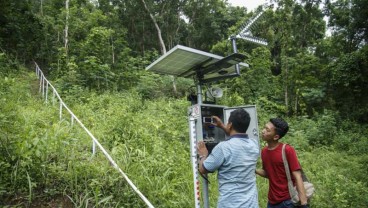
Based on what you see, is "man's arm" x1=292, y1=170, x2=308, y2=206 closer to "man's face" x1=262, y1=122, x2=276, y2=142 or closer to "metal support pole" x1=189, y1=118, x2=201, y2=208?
"man's face" x1=262, y1=122, x2=276, y2=142

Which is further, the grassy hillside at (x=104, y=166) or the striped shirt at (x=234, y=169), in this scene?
the grassy hillside at (x=104, y=166)

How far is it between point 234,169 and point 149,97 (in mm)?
11869

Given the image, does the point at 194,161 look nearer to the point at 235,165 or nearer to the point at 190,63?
the point at 235,165

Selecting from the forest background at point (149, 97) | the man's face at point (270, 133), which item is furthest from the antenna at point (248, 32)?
the forest background at point (149, 97)

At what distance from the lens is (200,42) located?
2702 centimetres

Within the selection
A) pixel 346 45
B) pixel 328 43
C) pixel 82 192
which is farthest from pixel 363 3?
pixel 82 192

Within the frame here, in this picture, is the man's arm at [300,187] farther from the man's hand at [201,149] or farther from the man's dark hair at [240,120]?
the man's hand at [201,149]

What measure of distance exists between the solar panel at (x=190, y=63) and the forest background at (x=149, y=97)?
1798mm

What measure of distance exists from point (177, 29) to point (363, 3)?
13.1 meters

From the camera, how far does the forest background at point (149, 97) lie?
4.53 m

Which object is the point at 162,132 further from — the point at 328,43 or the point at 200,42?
the point at 200,42

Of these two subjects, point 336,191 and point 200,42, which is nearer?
point 336,191

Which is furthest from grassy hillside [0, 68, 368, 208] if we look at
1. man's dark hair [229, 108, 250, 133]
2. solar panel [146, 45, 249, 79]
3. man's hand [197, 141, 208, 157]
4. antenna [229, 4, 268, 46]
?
antenna [229, 4, 268, 46]

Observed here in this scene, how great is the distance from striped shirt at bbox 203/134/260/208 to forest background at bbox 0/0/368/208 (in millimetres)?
1834
